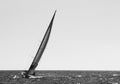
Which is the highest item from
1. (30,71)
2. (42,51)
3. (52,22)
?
(52,22)

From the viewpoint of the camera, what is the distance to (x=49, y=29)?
2912 cm

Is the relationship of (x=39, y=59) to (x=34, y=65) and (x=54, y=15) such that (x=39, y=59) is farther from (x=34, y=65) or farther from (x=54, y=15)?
(x=54, y=15)

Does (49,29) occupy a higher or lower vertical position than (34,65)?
higher

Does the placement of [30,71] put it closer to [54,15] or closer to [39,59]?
[39,59]

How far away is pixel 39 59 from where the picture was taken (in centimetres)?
3134

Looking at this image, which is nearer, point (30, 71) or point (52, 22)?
point (52, 22)

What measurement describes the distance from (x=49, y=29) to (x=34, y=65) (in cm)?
→ 451

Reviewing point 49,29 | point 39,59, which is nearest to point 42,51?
point 39,59

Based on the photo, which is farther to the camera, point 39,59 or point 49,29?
point 39,59

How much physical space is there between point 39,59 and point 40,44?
2.06 meters

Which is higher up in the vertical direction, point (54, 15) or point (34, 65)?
point (54, 15)

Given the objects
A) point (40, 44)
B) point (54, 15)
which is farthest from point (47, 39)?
point (54, 15)

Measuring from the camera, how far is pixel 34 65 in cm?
3108

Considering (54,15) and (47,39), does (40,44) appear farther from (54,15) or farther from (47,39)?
(54,15)
